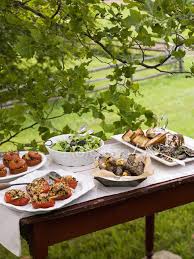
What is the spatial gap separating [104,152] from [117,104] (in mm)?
669

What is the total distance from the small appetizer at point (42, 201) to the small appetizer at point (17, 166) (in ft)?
0.93

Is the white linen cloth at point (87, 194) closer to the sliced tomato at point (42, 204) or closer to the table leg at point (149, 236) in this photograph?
the sliced tomato at point (42, 204)

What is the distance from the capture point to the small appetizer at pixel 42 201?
1685 millimetres

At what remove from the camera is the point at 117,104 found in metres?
2.84

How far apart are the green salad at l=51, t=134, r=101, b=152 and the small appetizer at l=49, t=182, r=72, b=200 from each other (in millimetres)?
334

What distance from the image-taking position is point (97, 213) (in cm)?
181

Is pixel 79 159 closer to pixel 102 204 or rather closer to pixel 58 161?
pixel 58 161

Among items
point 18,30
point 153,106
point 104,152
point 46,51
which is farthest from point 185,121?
point 104,152

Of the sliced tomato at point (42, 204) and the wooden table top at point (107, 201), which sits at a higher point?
the sliced tomato at point (42, 204)

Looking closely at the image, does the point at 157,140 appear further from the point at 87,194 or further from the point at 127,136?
the point at 87,194

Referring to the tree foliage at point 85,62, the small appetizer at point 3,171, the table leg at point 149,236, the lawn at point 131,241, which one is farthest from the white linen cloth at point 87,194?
the lawn at point 131,241

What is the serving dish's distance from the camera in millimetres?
1857

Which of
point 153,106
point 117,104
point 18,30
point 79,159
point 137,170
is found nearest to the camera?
point 137,170

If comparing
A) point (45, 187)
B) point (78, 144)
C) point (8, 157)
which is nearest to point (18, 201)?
point (45, 187)
